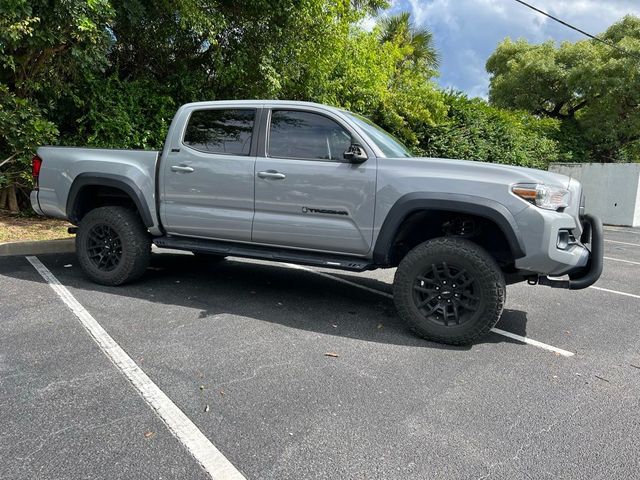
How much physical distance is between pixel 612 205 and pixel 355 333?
18.3 m

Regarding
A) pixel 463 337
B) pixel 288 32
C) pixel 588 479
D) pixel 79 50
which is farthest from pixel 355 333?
pixel 288 32

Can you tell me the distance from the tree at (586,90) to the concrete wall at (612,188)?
1429mm

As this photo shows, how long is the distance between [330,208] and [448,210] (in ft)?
3.30

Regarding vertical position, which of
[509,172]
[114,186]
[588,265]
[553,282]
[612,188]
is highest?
[509,172]

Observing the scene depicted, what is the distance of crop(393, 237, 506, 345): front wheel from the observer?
3.95m

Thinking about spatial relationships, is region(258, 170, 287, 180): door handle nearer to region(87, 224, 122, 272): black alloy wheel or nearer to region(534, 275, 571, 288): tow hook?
region(87, 224, 122, 272): black alloy wheel

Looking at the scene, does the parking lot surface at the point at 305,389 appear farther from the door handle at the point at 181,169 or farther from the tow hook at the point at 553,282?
the door handle at the point at 181,169

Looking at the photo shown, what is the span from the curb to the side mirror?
465 centimetres

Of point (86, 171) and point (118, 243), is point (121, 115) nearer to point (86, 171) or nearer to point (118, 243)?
point (86, 171)

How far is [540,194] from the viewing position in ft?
12.5

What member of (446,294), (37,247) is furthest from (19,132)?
(446,294)

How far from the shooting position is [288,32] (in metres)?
9.26

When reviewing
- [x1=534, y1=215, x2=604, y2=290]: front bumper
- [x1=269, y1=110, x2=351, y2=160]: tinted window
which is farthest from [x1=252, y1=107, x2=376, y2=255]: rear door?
[x1=534, y1=215, x2=604, y2=290]: front bumper

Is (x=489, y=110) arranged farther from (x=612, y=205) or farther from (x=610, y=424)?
(x=610, y=424)
